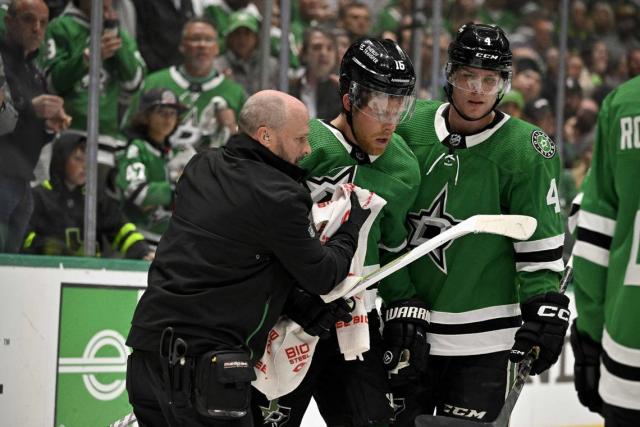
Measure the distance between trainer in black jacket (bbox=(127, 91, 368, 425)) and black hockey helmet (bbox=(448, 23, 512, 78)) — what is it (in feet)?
1.87

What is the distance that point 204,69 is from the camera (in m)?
4.60

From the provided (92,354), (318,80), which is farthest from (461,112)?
(318,80)

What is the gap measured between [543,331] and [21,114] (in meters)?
2.12

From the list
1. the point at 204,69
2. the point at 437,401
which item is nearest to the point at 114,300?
the point at 204,69

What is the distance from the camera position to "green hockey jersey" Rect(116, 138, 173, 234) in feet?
13.9

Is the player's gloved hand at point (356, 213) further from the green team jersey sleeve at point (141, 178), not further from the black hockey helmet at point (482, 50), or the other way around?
the green team jersey sleeve at point (141, 178)

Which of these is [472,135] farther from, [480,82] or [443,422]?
[443,422]

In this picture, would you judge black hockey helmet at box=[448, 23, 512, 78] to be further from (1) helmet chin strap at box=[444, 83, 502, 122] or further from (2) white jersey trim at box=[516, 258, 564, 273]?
(2) white jersey trim at box=[516, 258, 564, 273]

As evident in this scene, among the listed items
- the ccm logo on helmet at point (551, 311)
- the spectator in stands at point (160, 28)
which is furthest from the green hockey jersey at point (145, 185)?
the ccm logo on helmet at point (551, 311)

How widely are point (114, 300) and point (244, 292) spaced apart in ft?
5.44

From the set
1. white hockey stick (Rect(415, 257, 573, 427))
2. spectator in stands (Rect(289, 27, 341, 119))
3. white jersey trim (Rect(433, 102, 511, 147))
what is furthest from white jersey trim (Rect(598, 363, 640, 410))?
spectator in stands (Rect(289, 27, 341, 119))

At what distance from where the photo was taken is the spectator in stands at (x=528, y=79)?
5.80 meters

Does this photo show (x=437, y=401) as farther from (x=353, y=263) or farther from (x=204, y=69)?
(x=204, y=69)

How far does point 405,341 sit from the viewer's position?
107 inches
